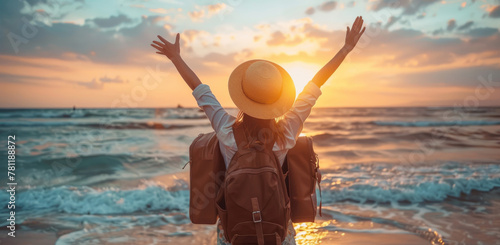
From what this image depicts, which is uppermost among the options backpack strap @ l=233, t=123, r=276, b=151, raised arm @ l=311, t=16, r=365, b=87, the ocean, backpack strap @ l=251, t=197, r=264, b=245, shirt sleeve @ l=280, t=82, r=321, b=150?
raised arm @ l=311, t=16, r=365, b=87

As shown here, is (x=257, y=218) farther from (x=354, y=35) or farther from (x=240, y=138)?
(x=354, y=35)

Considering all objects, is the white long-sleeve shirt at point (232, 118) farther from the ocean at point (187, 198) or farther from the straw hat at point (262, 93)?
the ocean at point (187, 198)

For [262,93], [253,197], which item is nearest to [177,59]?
[262,93]

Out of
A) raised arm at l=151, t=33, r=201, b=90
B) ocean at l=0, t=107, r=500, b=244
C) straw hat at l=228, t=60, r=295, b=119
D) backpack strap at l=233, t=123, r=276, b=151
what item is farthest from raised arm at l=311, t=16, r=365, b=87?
ocean at l=0, t=107, r=500, b=244

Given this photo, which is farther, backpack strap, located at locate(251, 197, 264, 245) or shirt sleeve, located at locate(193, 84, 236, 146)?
shirt sleeve, located at locate(193, 84, 236, 146)

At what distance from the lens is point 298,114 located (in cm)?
205

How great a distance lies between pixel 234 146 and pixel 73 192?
632 cm

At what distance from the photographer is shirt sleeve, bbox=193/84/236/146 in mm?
1933

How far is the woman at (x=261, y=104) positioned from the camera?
1.93m

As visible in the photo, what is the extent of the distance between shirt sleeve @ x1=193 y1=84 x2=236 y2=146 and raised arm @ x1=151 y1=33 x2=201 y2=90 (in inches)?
4.2

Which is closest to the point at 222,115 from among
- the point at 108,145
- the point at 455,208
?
the point at 455,208

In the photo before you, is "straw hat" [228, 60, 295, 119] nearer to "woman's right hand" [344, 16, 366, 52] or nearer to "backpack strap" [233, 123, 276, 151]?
"backpack strap" [233, 123, 276, 151]

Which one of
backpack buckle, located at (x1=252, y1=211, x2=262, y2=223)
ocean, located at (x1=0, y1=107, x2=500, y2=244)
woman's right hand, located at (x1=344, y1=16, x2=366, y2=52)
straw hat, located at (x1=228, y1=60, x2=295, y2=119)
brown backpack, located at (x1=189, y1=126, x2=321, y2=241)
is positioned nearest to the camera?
backpack buckle, located at (x1=252, y1=211, x2=262, y2=223)

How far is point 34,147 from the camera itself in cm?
1268
